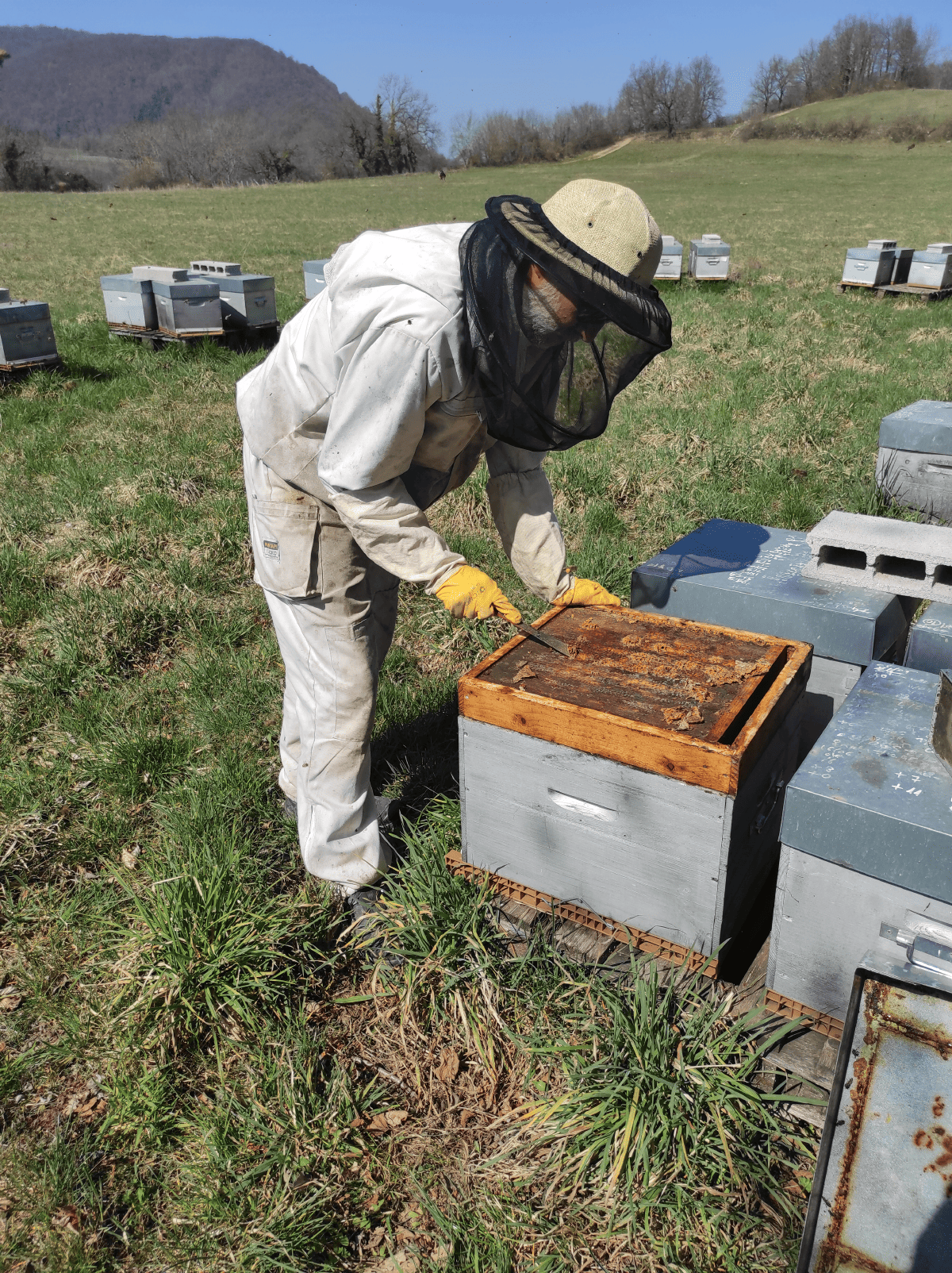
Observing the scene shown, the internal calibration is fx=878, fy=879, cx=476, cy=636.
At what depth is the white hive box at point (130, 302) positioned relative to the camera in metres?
8.94

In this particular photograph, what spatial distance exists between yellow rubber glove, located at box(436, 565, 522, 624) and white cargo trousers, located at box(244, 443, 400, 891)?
0.37 metres

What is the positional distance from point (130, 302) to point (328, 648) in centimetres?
809

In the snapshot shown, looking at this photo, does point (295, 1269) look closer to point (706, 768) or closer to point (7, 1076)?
point (7, 1076)

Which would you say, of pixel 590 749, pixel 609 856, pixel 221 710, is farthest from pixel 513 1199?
pixel 221 710

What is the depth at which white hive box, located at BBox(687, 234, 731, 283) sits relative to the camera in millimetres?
13227

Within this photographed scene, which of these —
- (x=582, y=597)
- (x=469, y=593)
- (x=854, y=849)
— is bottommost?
(x=854, y=849)

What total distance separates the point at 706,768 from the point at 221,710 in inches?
93.3

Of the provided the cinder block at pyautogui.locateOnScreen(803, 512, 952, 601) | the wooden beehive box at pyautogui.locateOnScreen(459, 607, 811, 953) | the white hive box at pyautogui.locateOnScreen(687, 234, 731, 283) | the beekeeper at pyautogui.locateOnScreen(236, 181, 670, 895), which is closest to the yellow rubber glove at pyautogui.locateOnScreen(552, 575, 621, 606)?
the beekeeper at pyautogui.locateOnScreen(236, 181, 670, 895)

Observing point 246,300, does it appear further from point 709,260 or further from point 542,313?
point 542,313

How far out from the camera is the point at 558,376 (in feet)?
7.16

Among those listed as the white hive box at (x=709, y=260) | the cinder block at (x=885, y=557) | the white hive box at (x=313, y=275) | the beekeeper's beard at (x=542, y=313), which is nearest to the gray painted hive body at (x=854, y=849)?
the cinder block at (x=885, y=557)

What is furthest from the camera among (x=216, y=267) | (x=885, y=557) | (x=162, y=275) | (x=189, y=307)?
(x=216, y=267)

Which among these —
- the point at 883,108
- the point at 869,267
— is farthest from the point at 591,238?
the point at 883,108

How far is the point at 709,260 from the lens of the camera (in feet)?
43.9
